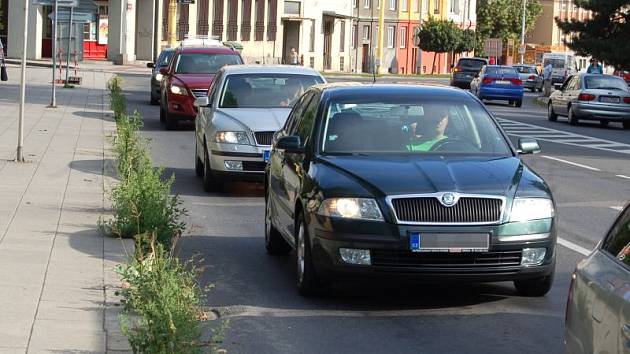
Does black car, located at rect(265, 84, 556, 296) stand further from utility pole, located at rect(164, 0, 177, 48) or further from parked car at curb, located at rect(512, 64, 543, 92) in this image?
parked car at curb, located at rect(512, 64, 543, 92)

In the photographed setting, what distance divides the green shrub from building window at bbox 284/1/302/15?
7849cm

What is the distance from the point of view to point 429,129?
10.3 meters

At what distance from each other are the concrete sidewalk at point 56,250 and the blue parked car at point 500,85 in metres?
25.9

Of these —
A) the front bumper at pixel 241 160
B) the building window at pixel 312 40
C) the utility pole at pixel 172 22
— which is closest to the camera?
the front bumper at pixel 241 160

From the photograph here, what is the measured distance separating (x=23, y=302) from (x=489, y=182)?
10.7ft

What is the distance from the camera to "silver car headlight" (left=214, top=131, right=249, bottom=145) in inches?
645

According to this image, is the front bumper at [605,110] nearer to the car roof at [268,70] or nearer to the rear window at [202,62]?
the rear window at [202,62]

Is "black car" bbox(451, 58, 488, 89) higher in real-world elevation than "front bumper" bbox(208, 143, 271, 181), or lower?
higher

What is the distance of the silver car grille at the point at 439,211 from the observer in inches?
349

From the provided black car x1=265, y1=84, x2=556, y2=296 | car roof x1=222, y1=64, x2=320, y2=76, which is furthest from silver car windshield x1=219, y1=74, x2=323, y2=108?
black car x1=265, y1=84, x2=556, y2=296

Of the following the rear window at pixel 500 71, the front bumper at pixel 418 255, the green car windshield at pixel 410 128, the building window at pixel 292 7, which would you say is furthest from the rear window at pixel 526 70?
the front bumper at pixel 418 255

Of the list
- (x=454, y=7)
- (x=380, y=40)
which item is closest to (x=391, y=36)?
(x=380, y=40)

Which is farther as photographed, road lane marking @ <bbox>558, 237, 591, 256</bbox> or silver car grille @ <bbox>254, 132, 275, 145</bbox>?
silver car grille @ <bbox>254, 132, 275, 145</bbox>

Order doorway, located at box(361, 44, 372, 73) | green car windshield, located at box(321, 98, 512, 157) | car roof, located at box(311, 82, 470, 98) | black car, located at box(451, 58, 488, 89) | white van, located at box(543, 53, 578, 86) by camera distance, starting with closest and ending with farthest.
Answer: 1. green car windshield, located at box(321, 98, 512, 157)
2. car roof, located at box(311, 82, 470, 98)
3. black car, located at box(451, 58, 488, 89)
4. white van, located at box(543, 53, 578, 86)
5. doorway, located at box(361, 44, 372, 73)
